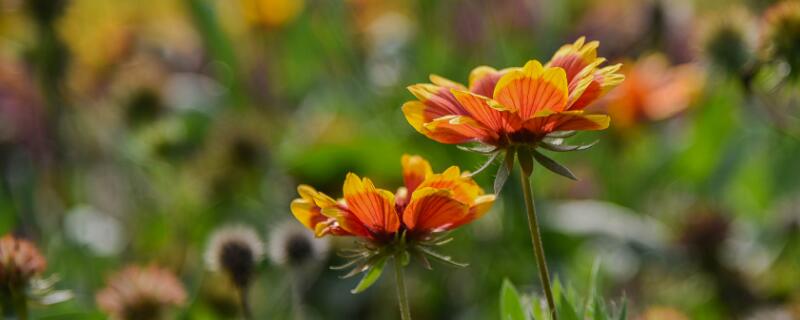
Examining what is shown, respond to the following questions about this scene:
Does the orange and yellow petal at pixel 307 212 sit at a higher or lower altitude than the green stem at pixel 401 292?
higher

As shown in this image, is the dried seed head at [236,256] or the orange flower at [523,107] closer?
the orange flower at [523,107]

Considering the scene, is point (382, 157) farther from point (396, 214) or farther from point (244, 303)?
point (396, 214)

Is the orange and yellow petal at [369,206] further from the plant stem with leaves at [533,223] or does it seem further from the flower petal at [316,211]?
the plant stem with leaves at [533,223]

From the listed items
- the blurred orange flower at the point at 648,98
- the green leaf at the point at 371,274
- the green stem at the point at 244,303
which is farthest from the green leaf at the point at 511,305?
the blurred orange flower at the point at 648,98

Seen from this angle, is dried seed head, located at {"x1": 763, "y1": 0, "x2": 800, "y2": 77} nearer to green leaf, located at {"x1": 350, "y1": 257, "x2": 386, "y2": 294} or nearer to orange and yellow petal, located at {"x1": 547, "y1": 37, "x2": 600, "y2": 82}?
orange and yellow petal, located at {"x1": 547, "y1": 37, "x2": 600, "y2": 82}

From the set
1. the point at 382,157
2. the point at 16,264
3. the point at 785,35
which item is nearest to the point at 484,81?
the point at 16,264

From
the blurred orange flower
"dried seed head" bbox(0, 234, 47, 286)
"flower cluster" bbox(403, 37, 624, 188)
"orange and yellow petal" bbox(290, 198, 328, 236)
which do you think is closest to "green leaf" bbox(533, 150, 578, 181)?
"flower cluster" bbox(403, 37, 624, 188)
